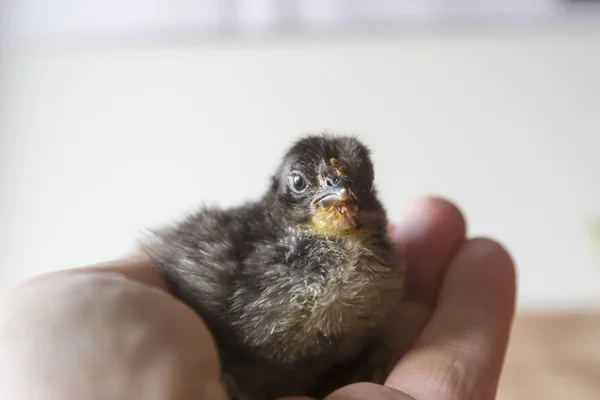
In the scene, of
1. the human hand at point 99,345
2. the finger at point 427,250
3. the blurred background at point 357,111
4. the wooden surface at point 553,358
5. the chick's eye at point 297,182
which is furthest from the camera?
the blurred background at point 357,111

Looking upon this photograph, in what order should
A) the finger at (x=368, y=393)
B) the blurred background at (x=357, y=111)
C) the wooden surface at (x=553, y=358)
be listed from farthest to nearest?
the blurred background at (x=357, y=111) < the wooden surface at (x=553, y=358) < the finger at (x=368, y=393)

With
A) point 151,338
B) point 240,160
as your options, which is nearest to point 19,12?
point 240,160

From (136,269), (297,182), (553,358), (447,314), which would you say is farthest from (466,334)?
(553,358)

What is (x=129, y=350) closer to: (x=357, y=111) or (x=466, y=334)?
(x=466, y=334)

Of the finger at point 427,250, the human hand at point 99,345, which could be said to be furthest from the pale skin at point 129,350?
the finger at point 427,250

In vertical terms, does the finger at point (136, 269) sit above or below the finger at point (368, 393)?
above

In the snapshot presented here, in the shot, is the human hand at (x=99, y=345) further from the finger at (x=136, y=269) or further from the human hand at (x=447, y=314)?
the human hand at (x=447, y=314)

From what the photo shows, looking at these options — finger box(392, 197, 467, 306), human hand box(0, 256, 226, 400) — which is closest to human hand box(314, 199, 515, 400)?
finger box(392, 197, 467, 306)

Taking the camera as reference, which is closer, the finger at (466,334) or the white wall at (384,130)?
the finger at (466,334)

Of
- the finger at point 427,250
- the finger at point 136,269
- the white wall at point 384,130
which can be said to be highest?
the white wall at point 384,130
